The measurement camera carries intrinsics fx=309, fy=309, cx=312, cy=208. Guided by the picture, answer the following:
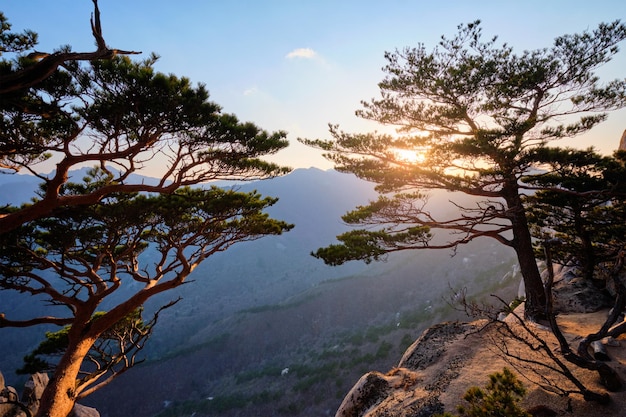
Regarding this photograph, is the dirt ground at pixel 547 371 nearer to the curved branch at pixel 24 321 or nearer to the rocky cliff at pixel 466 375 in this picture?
the rocky cliff at pixel 466 375

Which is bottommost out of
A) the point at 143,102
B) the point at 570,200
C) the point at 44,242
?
the point at 570,200

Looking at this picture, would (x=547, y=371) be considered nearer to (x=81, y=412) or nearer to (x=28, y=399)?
(x=81, y=412)

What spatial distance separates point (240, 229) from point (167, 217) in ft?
7.82

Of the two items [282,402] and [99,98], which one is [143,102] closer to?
[99,98]

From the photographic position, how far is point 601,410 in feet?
13.7

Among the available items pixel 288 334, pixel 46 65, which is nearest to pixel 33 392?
pixel 46 65

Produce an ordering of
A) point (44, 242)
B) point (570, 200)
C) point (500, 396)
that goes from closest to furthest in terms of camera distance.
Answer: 1. point (500, 396)
2. point (44, 242)
3. point (570, 200)

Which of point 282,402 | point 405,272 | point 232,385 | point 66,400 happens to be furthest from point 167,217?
point 405,272

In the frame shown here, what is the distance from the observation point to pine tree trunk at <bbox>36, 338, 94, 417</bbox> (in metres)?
7.04

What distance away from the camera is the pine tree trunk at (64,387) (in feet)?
23.1

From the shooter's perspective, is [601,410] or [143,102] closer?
[601,410]

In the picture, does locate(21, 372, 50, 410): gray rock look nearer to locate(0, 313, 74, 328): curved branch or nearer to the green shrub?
locate(0, 313, 74, 328): curved branch

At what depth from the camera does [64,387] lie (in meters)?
7.39

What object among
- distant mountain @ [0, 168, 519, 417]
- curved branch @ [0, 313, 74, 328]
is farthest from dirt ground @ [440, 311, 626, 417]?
distant mountain @ [0, 168, 519, 417]
